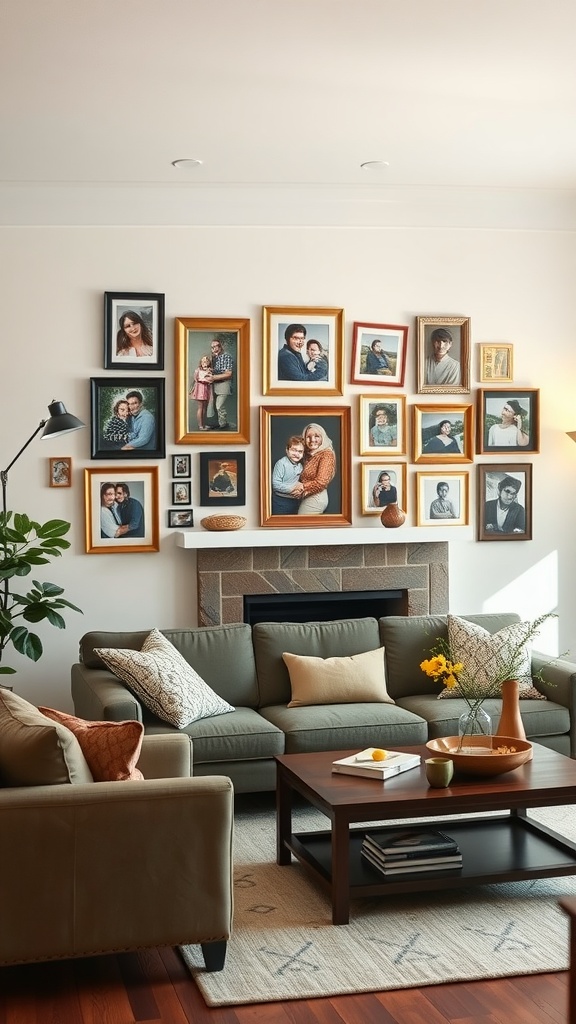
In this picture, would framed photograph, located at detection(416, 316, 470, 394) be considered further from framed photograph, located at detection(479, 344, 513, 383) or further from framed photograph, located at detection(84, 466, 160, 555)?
framed photograph, located at detection(84, 466, 160, 555)

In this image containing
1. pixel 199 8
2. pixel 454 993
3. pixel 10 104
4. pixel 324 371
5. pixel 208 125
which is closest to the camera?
pixel 454 993

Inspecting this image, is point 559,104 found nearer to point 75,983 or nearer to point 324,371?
point 324,371

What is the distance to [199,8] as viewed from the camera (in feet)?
12.6

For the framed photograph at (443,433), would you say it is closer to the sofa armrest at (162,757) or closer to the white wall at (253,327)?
the white wall at (253,327)

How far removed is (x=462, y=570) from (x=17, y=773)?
3754mm

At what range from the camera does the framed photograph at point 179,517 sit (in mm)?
6062

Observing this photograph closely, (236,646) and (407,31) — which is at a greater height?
(407,31)

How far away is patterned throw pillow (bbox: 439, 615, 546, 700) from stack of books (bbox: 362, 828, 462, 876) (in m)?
1.65

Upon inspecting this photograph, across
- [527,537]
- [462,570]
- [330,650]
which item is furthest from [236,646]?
[527,537]

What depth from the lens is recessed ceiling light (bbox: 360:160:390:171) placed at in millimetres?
5680

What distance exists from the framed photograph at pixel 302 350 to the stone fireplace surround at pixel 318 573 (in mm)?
896

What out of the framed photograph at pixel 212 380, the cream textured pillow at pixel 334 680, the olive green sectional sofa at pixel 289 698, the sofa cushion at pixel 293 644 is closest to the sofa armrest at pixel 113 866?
the olive green sectional sofa at pixel 289 698

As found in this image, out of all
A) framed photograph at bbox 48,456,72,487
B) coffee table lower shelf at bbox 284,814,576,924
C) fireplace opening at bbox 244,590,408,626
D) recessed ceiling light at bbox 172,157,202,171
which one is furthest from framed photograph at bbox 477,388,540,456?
coffee table lower shelf at bbox 284,814,576,924

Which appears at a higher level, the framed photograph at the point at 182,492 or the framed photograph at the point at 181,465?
the framed photograph at the point at 181,465
